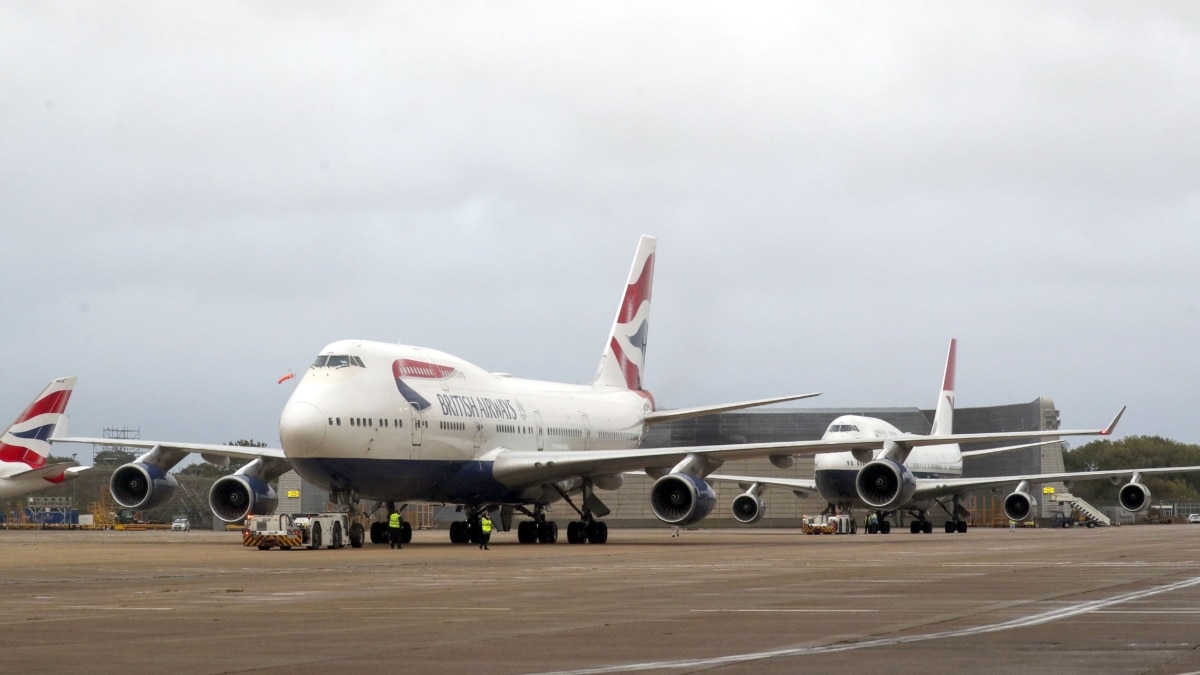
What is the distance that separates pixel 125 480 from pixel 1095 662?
32.2 metres

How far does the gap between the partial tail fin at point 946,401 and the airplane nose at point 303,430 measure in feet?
153

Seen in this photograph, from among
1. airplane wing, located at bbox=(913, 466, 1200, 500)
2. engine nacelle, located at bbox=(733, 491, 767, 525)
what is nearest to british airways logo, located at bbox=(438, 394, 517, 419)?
engine nacelle, located at bbox=(733, 491, 767, 525)

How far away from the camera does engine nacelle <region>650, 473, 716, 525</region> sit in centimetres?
3538

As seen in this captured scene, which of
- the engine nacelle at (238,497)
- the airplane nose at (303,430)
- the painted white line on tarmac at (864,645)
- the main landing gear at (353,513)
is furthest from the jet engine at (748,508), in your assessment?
the painted white line on tarmac at (864,645)

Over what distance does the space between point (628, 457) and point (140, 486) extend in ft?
40.9

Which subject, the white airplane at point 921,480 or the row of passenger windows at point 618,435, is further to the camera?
the white airplane at point 921,480

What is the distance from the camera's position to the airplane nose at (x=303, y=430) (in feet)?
104

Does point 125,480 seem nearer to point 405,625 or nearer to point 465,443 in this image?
point 465,443

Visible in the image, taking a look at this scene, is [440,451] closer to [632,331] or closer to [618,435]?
→ [618,435]

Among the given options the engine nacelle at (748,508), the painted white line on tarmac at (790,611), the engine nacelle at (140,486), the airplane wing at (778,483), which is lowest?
the painted white line on tarmac at (790,611)

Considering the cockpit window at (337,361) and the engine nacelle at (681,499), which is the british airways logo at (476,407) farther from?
the engine nacelle at (681,499)

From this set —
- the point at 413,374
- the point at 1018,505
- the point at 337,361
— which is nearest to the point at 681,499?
the point at 413,374

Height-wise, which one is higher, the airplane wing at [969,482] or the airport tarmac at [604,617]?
the airplane wing at [969,482]

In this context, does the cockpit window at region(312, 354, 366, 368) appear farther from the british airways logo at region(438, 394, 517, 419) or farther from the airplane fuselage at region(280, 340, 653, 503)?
the british airways logo at region(438, 394, 517, 419)
